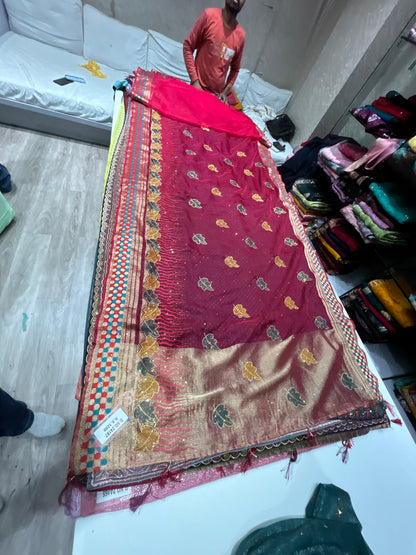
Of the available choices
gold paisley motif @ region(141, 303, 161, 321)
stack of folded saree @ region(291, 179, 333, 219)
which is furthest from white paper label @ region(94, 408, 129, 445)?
stack of folded saree @ region(291, 179, 333, 219)

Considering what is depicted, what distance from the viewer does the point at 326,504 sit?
74 centimetres

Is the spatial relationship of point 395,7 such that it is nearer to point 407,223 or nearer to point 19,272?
point 407,223

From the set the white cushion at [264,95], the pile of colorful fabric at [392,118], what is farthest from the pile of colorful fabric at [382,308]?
the white cushion at [264,95]

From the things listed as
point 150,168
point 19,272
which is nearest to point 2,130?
point 19,272

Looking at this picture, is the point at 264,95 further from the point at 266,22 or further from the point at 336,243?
the point at 336,243

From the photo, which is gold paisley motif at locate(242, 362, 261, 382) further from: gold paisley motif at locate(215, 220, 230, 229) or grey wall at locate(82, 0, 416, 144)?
grey wall at locate(82, 0, 416, 144)

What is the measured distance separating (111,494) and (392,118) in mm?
2297

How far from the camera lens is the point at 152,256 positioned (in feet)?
3.47

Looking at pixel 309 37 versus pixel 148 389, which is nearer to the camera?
pixel 148 389

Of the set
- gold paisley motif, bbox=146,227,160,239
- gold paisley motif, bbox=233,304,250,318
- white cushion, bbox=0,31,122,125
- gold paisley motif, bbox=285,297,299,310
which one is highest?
gold paisley motif, bbox=285,297,299,310

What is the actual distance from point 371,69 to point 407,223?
2024 millimetres

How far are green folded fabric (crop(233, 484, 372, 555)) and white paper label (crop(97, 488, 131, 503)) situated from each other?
1.04 ft

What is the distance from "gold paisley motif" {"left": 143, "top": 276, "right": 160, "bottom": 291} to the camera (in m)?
0.96

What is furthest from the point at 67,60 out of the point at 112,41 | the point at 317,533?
the point at 317,533
